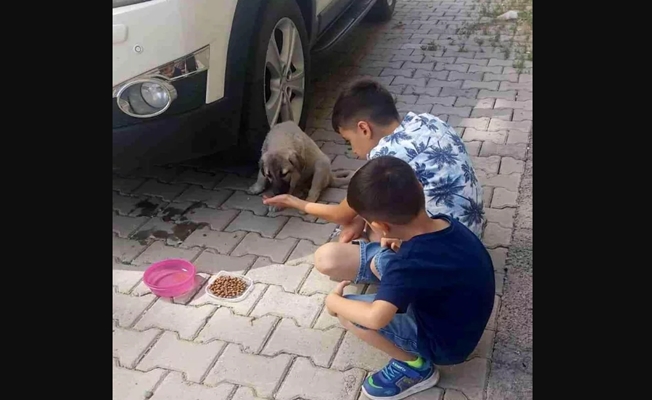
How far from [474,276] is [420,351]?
395 mm

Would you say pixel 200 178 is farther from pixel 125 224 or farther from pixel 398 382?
pixel 398 382

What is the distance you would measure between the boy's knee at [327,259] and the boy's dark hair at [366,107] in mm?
584

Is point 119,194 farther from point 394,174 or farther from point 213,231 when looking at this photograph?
point 394,174

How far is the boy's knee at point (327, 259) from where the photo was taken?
10.1 ft

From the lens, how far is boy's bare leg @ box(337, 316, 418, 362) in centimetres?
267

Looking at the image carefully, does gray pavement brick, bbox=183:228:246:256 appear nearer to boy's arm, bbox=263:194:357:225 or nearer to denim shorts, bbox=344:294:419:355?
boy's arm, bbox=263:194:357:225

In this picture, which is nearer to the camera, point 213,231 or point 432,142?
point 432,142

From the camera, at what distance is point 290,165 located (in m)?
3.92

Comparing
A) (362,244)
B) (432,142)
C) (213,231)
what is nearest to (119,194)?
(213,231)

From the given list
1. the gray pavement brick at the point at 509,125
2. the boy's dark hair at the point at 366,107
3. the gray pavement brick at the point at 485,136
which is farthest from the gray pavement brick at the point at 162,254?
the gray pavement brick at the point at 509,125

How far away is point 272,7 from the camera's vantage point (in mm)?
3992

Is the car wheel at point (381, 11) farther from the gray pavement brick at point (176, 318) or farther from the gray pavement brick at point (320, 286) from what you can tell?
the gray pavement brick at point (176, 318)

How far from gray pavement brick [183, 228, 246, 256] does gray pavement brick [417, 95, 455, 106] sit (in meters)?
2.34

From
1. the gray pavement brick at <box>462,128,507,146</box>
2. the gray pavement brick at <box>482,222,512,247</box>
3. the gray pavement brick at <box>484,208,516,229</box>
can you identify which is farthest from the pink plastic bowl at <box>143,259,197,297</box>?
the gray pavement brick at <box>462,128,507,146</box>
